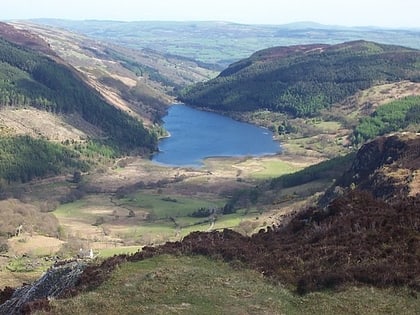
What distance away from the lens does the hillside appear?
35688mm

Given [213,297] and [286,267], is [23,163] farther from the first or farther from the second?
[213,297]

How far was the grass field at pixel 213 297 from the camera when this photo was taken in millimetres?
34031

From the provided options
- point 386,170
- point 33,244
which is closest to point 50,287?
point 386,170

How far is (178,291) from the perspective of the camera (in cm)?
3722

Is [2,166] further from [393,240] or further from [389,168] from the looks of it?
[393,240]

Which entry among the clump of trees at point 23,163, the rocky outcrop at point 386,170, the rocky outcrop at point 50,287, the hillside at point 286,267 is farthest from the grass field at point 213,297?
the clump of trees at point 23,163

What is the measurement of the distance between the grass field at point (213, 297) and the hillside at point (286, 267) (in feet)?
0.20

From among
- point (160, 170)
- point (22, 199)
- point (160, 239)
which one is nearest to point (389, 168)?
point (160, 239)

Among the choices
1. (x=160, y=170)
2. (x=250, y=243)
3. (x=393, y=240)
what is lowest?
(x=160, y=170)

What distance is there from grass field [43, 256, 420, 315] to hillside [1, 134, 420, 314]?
6 centimetres

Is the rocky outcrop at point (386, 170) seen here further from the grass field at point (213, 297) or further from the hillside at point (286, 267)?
the grass field at point (213, 297)

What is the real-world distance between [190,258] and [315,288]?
10353 mm

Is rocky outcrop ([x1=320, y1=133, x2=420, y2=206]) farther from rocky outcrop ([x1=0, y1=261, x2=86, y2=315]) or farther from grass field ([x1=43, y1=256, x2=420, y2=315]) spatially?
rocky outcrop ([x1=0, y1=261, x2=86, y2=315])

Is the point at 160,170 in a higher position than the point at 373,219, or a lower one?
lower
